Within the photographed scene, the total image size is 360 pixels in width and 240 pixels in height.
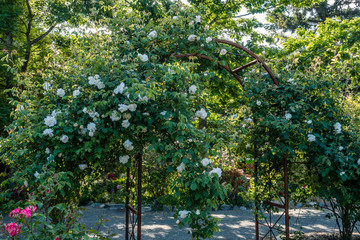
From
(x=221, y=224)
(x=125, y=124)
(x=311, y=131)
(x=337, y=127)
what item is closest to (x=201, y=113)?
(x=125, y=124)

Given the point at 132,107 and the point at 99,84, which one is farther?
the point at 99,84

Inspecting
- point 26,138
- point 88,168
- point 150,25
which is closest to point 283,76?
point 150,25

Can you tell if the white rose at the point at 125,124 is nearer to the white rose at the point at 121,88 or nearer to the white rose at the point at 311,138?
the white rose at the point at 121,88

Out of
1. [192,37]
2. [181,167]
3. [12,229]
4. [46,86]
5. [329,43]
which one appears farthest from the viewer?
[329,43]

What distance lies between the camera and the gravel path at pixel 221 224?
18.0ft

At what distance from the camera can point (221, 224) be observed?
6.29m

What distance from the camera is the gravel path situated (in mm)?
5488

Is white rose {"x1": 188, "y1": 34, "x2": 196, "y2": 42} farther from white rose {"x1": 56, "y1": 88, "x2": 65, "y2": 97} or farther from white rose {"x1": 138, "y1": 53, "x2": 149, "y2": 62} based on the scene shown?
white rose {"x1": 56, "y1": 88, "x2": 65, "y2": 97}

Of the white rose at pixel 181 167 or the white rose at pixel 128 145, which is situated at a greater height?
the white rose at pixel 128 145

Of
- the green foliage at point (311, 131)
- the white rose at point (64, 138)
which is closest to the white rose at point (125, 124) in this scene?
the white rose at point (64, 138)

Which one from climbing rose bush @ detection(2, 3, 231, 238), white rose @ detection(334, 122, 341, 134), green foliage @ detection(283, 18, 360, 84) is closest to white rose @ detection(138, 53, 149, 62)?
climbing rose bush @ detection(2, 3, 231, 238)

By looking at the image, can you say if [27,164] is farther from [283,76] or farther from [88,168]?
[283,76]

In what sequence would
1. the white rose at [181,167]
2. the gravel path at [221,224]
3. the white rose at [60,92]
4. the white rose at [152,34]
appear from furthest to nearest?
the gravel path at [221,224] → the white rose at [152,34] → the white rose at [60,92] → the white rose at [181,167]

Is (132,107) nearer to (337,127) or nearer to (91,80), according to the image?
(91,80)
